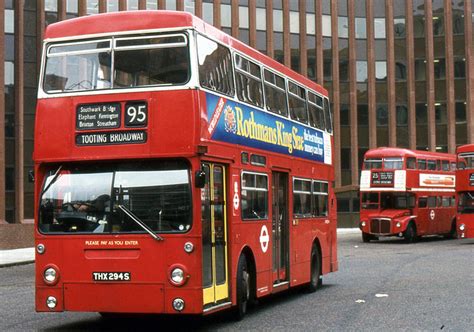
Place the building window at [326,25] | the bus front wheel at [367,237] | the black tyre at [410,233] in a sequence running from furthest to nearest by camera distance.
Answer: the building window at [326,25]
the bus front wheel at [367,237]
the black tyre at [410,233]

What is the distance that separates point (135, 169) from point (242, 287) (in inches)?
103

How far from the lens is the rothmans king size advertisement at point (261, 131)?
11.5 metres

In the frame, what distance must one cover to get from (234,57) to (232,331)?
3.97m

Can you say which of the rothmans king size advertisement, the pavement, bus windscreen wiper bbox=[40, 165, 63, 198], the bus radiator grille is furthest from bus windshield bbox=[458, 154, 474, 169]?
bus windscreen wiper bbox=[40, 165, 63, 198]

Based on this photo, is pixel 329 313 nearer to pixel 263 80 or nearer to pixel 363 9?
pixel 263 80

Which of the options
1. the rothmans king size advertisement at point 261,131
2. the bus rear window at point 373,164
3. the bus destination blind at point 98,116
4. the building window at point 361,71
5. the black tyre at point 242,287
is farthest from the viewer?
the building window at point 361,71

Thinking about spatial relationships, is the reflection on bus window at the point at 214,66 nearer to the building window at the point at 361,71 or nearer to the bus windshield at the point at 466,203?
the bus windshield at the point at 466,203

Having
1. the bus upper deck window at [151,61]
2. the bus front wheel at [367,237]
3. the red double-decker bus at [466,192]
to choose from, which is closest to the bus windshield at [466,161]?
the red double-decker bus at [466,192]

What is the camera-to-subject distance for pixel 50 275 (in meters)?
10.7

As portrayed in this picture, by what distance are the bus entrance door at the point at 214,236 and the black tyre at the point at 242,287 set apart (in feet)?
1.56

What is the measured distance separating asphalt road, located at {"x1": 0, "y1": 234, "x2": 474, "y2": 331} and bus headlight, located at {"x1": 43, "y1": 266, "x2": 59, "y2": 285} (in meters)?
1.26

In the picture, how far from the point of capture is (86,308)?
34.6ft

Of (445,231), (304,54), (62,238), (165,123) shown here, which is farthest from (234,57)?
(304,54)

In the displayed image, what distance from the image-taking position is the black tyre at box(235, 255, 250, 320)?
12.0 m
